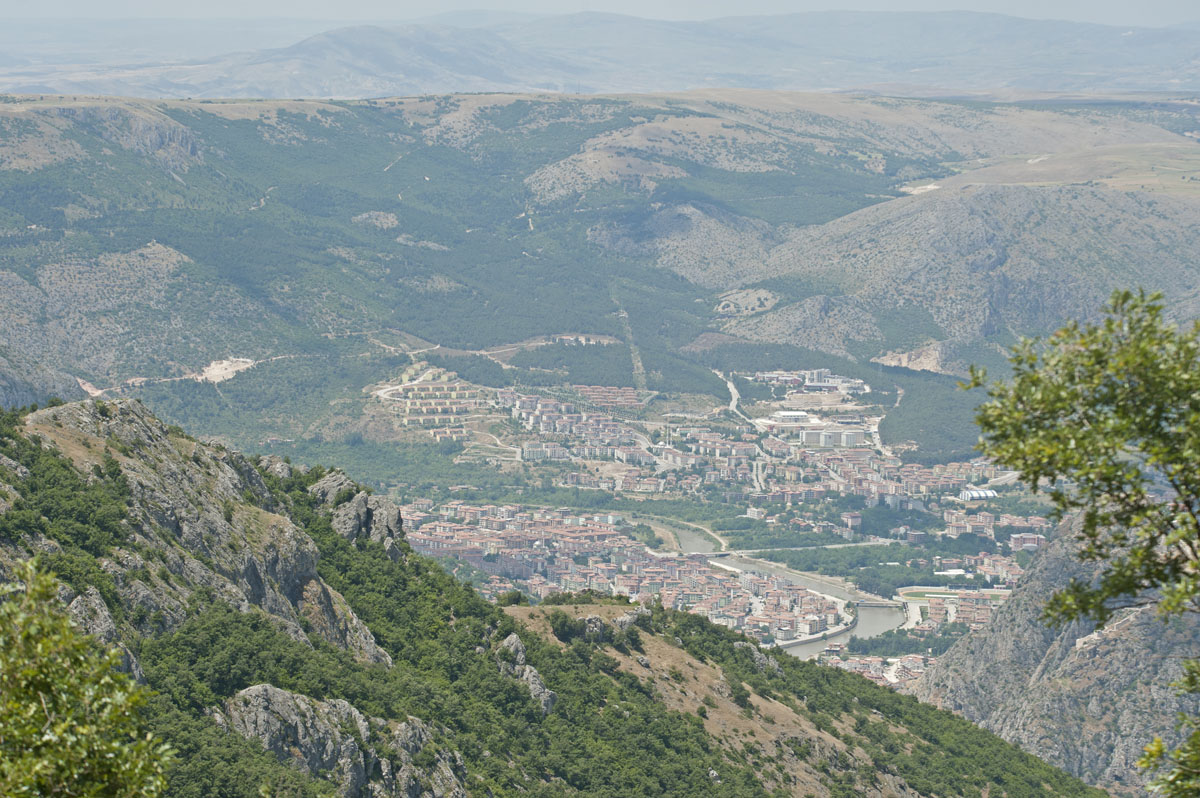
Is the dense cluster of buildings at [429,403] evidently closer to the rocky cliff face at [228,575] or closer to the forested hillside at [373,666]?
the forested hillside at [373,666]

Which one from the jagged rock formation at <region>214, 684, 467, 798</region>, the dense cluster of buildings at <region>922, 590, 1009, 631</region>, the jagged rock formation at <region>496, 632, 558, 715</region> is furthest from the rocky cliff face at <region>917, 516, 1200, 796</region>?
the jagged rock formation at <region>214, 684, 467, 798</region>

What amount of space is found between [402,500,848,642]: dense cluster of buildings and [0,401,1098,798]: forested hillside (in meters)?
43.7

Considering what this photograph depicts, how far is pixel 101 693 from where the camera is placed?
57.9 ft

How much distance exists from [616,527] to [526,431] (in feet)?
132

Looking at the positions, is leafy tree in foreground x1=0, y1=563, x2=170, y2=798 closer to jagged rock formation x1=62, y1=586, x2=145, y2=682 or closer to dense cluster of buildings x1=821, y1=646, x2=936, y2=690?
jagged rock formation x1=62, y1=586, x2=145, y2=682

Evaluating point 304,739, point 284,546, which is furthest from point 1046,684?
point 304,739

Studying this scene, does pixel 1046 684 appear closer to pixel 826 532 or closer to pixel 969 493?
pixel 826 532

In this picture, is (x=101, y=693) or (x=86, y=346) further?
(x=86, y=346)

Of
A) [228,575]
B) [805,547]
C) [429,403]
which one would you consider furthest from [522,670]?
[429,403]

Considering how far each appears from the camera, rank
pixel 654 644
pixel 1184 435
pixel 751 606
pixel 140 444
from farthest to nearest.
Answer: pixel 751 606, pixel 654 644, pixel 140 444, pixel 1184 435

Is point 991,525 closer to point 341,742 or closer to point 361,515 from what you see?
point 361,515

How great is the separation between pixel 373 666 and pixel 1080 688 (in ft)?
178

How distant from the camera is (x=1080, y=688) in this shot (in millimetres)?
85250

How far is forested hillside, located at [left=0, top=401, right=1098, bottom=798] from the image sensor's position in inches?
1469
